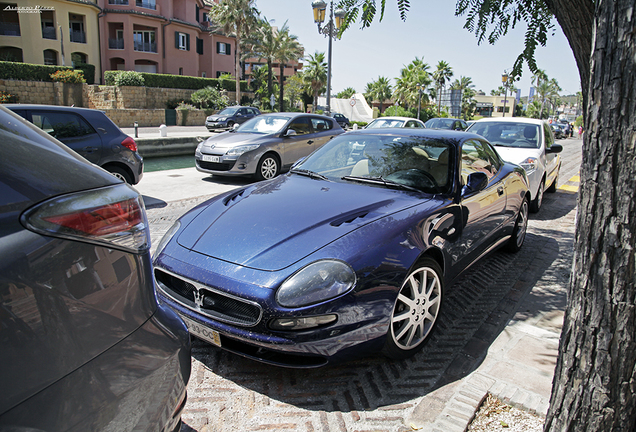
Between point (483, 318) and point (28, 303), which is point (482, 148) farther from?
point (28, 303)

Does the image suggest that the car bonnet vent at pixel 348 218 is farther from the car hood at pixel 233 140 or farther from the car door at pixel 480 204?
the car hood at pixel 233 140

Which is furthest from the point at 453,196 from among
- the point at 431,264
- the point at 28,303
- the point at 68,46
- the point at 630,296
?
the point at 68,46

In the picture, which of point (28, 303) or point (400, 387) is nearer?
point (28, 303)

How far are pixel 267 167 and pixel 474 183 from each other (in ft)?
21.7

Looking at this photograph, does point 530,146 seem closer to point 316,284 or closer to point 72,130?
point 316,284

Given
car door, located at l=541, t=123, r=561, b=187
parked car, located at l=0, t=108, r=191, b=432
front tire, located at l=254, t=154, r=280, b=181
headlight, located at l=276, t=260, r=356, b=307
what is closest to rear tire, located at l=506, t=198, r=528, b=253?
car door, located at l=541, t=123, r=561, b=187

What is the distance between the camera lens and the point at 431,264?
3170 millimetres

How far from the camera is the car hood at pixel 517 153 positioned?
7.91 metres

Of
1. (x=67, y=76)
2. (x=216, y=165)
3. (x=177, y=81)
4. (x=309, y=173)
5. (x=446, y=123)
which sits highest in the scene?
(x=177, y=81)

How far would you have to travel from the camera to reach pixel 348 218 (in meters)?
3.11

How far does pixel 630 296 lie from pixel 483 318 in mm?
2194

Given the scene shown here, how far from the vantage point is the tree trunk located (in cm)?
159

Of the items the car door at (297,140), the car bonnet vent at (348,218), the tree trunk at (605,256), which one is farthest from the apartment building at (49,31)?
the tree trunk at (605,256)

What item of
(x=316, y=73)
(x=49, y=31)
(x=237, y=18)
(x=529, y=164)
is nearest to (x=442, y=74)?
(x=316, y=73)
